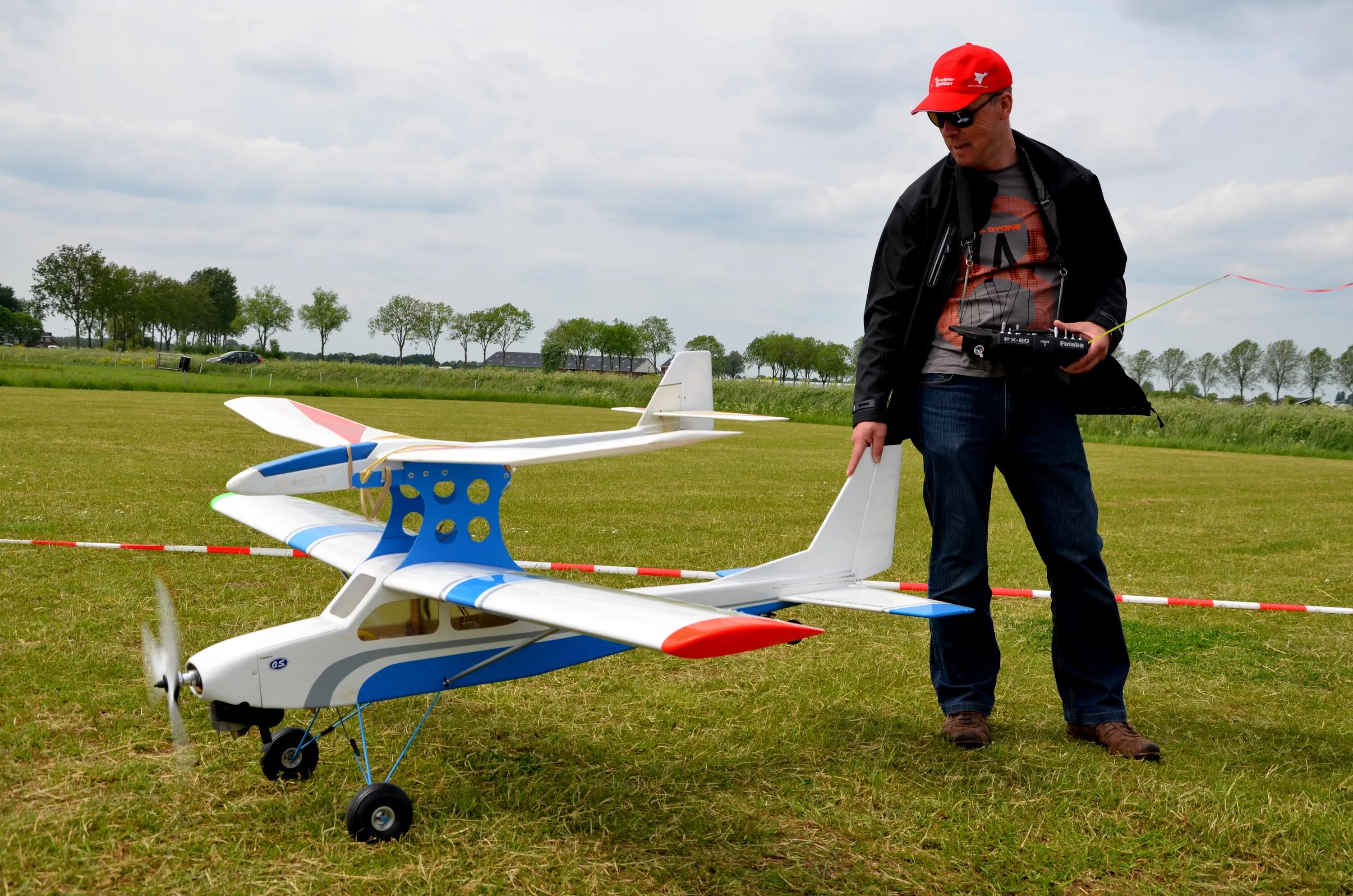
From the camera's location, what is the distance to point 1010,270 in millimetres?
3955

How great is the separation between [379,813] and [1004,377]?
292cm

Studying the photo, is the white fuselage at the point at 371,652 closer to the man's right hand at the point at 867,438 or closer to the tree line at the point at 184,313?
the man's right hand at the point at 867,438

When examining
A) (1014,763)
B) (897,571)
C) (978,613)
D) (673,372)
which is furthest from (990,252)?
(897,571)

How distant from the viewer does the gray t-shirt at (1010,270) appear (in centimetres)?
393

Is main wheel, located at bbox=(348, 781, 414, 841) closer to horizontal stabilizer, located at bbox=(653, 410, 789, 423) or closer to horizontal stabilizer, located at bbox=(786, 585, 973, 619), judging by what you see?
horizontal stabilizer, located at bbox=(786, 585, 973, 619)

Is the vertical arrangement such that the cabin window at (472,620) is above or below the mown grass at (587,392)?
below

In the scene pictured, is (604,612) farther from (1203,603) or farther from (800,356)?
(800,356)

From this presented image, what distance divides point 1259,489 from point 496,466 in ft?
53.8

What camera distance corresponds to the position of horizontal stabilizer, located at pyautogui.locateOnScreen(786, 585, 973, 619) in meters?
3.82

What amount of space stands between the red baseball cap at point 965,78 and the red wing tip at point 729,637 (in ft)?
7.41

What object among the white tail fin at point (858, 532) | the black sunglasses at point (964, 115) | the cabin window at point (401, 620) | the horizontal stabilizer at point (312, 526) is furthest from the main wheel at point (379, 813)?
the black sunglasses at point (964, 115)

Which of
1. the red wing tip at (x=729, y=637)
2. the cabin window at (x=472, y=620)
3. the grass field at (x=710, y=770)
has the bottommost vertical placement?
the grass field at (x=710, y=770)

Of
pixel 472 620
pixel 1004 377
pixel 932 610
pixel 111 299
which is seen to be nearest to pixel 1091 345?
pixel 1004 377

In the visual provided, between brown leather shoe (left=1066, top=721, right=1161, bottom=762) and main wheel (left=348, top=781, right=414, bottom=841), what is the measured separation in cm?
289
